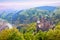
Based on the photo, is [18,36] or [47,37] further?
[47,37]

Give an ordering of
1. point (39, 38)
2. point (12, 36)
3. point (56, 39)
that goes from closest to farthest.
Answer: point (12, 36)
point (56, 39)
point (39, 38)

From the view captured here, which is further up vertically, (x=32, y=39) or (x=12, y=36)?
(x=12, y=36)

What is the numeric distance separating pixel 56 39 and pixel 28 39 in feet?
3.90

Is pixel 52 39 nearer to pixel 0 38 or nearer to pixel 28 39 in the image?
pixel 28 39

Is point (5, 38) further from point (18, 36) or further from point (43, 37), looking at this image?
point (43, 37)

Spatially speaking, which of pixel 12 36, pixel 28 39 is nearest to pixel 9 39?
pixel 12 36

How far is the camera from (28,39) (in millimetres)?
7578

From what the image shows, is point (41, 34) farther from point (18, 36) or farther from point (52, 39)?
point (18, 36)

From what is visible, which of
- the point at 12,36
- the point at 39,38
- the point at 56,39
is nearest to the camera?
the point at 12,36

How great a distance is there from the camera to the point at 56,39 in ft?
24.4

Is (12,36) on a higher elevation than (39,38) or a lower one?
higher

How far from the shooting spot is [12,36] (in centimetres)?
691

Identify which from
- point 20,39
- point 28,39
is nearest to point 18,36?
point 20,39

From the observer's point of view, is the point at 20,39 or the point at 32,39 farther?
the point at 32,39
